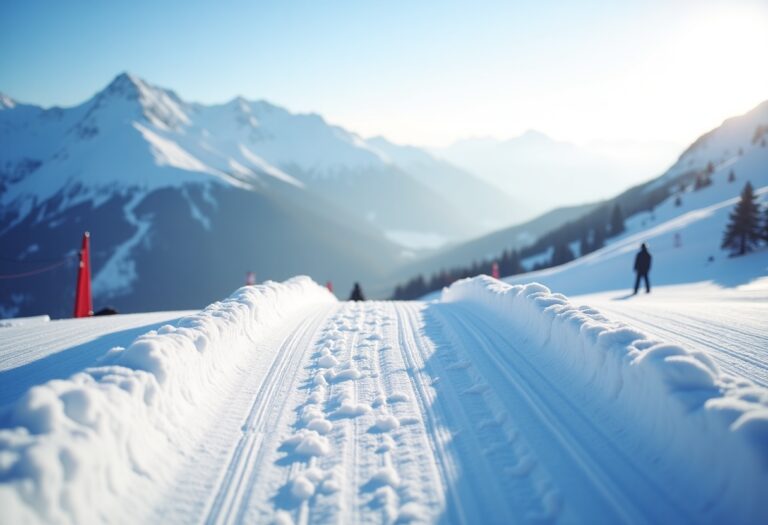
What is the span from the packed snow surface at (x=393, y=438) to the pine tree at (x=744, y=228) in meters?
23.2

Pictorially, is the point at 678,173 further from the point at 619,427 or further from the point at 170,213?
the point at 170,213

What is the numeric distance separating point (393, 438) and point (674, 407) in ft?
7.32

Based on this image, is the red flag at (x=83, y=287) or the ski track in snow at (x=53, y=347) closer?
the ski track in snow at (x=53, y=347)

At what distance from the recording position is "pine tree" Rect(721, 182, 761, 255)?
70.9 ft

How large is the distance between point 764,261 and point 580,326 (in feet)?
66.7

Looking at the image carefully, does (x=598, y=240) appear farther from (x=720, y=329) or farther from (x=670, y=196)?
(x=720, y=329)

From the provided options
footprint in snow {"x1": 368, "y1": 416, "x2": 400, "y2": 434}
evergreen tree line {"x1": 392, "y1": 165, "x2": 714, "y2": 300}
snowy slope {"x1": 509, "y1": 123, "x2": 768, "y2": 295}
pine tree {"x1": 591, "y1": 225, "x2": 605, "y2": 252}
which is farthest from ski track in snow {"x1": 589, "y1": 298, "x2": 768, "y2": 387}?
pine tree {"x1": 591, "y1": 225, "x2": 605, "y2": 252}

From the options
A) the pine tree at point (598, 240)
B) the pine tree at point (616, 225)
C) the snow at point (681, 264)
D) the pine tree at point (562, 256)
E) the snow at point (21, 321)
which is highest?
the pine tree at point (616, 225)

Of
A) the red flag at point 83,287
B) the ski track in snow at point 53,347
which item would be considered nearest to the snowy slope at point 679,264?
the ski track in snow at point 53,347

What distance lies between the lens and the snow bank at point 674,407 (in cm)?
258

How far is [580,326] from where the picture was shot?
5.06 metres

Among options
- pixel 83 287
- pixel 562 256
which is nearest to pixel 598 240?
pixel 562 256

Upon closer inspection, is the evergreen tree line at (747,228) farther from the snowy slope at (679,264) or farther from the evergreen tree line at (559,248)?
the evergreen tree line at (559,248)

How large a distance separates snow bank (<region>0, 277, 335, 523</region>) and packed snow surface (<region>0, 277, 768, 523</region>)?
0.01m
